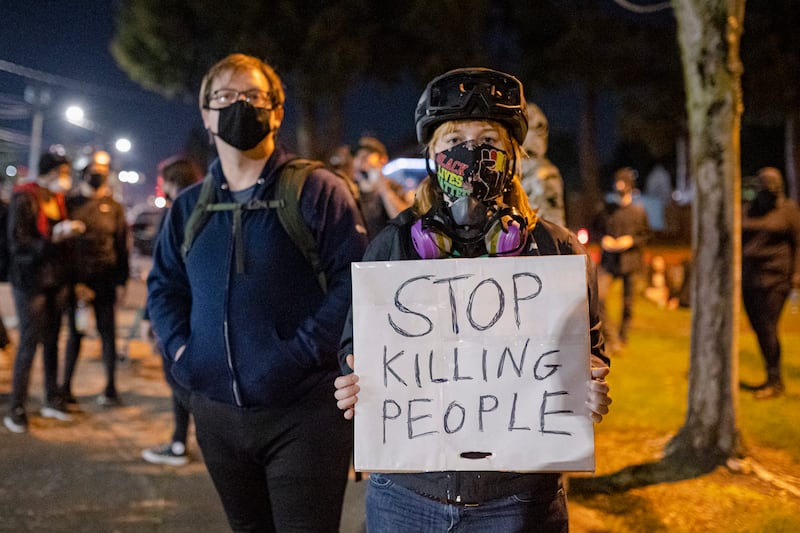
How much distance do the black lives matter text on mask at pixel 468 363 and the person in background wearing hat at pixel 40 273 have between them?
483cm

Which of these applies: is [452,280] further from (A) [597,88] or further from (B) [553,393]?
(A) [597,88]

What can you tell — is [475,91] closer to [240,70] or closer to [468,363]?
[468,363]

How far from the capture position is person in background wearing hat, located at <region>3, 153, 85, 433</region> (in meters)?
5.63

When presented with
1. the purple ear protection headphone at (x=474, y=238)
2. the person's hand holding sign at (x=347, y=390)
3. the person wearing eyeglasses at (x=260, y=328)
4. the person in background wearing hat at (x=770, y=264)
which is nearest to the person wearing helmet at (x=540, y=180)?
the person wearing eyeglasses at (x=260, y=328)

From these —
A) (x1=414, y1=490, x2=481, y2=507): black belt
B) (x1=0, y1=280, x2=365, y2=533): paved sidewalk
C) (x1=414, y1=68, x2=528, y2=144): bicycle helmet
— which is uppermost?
(x1=414, y1=68, x2=528, y2=144): bicycle helmet

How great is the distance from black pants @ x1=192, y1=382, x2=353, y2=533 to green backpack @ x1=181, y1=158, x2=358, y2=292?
1.49ft

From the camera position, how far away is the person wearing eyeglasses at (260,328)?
2.34 m

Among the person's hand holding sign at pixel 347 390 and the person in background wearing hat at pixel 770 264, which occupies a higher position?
the person in background wearing hat at pixel 770 264

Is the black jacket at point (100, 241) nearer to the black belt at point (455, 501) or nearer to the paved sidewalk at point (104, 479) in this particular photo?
the paved sidewalk at point (104, 479)

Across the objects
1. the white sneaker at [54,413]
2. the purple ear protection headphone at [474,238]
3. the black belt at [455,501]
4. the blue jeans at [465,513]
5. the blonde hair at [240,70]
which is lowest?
the white sneaker at [54,413]

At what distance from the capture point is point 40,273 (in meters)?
5.71

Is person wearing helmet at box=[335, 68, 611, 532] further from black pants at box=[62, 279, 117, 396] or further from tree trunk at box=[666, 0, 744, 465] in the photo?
black pants at box=[62, 279, 117, 396]

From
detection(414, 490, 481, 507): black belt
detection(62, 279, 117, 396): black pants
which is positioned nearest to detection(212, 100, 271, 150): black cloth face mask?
detection(414, 490, 481, 507): black belt

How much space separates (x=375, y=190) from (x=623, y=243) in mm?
4317
